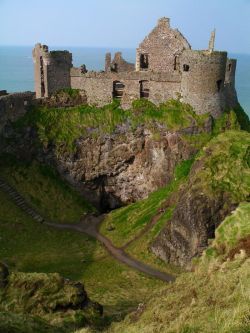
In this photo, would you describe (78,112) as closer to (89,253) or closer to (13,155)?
(13,155)

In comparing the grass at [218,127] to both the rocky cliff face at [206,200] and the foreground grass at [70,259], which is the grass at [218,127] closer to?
the rocky cliff face at [206,200]

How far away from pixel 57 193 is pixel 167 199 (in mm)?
12195

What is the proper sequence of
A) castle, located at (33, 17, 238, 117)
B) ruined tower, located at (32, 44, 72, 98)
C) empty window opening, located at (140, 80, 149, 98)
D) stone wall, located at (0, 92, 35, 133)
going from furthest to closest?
1. ruined tower, located at (32, 44, 72, 98)
2. empty window opening, located at (140, 80, 149, 98)
3. stone wall, located at (0, 92, 35, 133)
4. castle, located at (33, 17, 238, 117)

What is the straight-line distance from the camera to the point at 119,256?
35031 mm

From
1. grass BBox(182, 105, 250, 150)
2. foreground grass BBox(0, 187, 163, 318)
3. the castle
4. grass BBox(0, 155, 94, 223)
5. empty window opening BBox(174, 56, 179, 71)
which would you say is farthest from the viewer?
empty window opening BBox(174, 56, 179, 71)

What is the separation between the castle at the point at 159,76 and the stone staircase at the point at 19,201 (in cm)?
1160

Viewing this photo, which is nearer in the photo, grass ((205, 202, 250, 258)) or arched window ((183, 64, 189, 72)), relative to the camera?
grass ((205, 202, 250, 258))

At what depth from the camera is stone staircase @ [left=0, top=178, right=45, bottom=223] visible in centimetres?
4057

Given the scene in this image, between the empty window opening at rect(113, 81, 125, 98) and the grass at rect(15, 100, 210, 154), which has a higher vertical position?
the empty window opening at rect(113, 81, 125, 98)

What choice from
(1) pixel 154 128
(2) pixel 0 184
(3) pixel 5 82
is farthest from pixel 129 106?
(3) pixel 5 82

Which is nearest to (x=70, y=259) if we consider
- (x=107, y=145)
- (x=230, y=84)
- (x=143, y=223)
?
(x=143, y=223)

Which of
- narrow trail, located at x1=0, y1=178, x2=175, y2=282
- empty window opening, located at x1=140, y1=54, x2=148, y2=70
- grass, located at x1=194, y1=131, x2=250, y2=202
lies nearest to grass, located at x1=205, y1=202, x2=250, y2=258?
grass, located at x1=194, y1=131, x2=250, y2=202

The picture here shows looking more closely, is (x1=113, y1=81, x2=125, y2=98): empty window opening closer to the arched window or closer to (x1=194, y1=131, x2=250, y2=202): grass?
the arched window

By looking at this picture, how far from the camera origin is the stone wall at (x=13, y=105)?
42.3 meters
